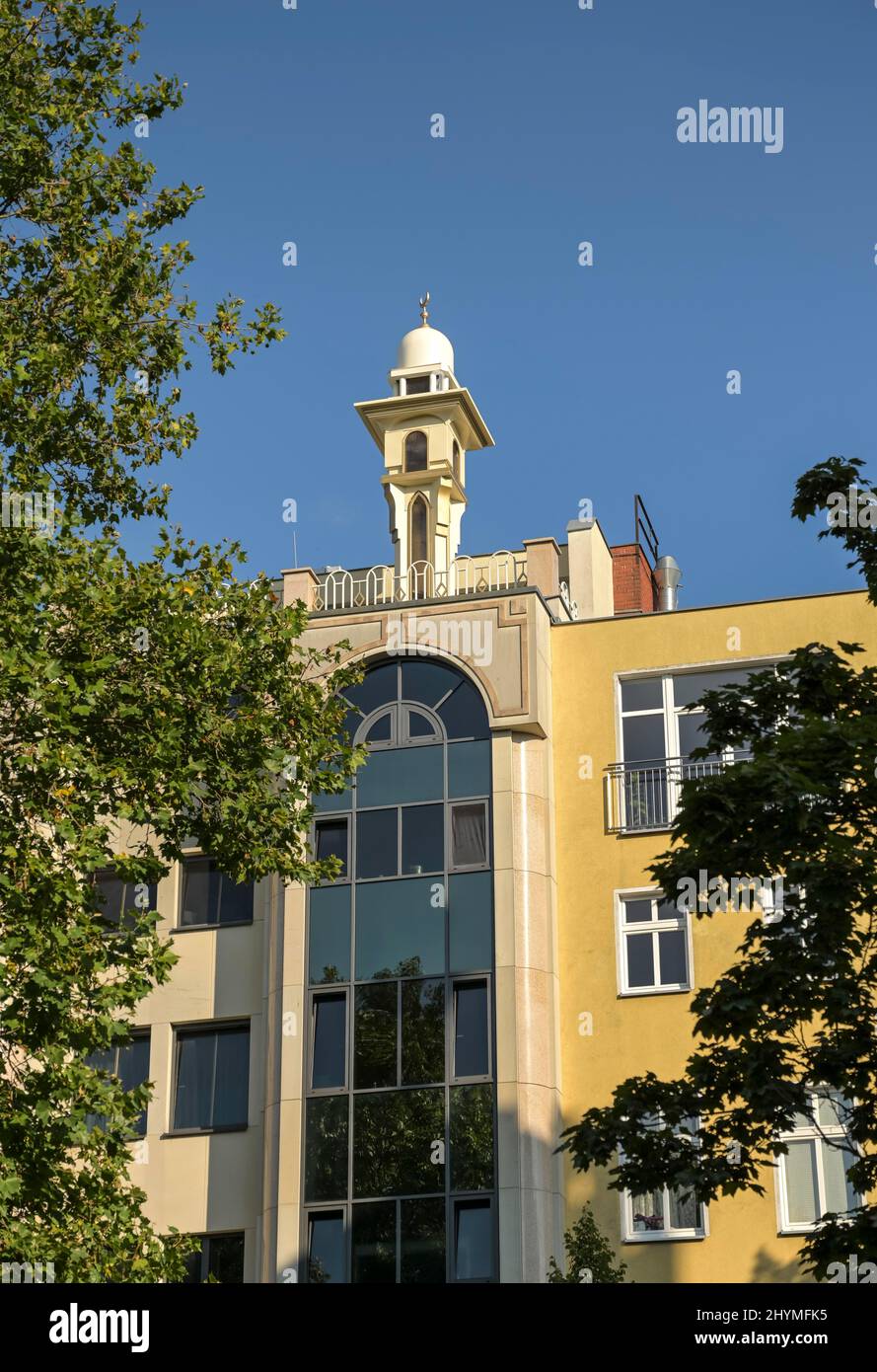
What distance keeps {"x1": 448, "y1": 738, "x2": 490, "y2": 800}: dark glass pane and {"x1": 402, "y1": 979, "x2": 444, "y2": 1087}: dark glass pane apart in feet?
10.2

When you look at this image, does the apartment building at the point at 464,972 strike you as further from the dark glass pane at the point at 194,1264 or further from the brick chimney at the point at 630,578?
the brick chimney at the point at 630,578

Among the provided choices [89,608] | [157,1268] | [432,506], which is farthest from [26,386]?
[432,506]

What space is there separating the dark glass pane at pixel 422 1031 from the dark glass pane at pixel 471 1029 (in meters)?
0.24

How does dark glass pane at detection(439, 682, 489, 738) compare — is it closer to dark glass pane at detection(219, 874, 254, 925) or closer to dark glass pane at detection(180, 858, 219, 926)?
dark glass pane at detection(219, 874, 254, 925)

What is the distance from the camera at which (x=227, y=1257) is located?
2848 centimetres

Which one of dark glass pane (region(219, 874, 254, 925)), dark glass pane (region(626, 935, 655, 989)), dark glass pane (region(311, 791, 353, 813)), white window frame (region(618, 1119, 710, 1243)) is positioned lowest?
white window frame (region(618, 1119, 710, 1243))

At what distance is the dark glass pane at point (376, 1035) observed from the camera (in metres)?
27.8

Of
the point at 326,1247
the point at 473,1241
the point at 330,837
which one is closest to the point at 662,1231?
the point at 473,1241

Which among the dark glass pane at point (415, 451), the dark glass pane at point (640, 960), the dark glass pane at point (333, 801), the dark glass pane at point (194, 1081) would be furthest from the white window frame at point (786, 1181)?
the dark glass pane at point (415, 451)

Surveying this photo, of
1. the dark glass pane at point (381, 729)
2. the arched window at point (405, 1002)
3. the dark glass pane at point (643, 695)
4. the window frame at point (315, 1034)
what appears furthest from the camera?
the dark glass pane at point (643, 695)

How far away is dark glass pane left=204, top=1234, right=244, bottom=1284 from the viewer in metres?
28.4

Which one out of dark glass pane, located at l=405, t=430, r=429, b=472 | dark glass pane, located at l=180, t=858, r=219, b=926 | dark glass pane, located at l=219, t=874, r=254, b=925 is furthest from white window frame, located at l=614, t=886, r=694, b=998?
dark glass pane, located at l=405, t=430, r=429, b=472

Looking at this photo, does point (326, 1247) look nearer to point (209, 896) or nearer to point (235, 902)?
point (235, 902)
